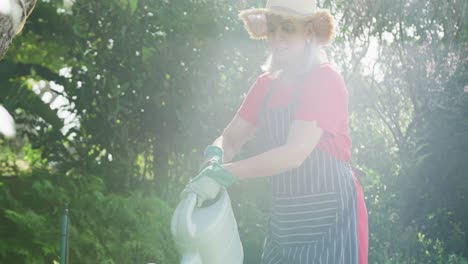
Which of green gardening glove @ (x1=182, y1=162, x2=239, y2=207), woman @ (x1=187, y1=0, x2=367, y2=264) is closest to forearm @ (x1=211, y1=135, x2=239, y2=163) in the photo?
woman @ (x1=187, y1=0, x2=367, y2=264)

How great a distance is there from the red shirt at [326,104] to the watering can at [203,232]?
41 cm

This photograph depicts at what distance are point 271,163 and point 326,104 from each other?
0.27 meters

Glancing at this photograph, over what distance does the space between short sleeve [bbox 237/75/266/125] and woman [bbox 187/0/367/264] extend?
0.04m

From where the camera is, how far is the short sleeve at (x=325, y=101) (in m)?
2.66

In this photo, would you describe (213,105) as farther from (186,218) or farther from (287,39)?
(186,218)

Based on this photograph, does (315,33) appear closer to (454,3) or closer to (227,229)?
(227,229)

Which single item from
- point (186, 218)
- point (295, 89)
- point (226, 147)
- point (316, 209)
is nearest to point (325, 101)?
point (295, 89)

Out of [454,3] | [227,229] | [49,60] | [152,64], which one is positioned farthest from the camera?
[49,60]

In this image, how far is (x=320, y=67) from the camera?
9.05 ft

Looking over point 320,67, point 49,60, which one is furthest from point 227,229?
point 49,60

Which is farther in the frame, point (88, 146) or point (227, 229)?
point (88, 146)

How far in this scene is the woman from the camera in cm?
265

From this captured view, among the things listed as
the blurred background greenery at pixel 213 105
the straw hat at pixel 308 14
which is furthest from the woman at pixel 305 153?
the blurred background greenery at pixel 213 105

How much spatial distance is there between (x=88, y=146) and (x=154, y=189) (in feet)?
2.04
